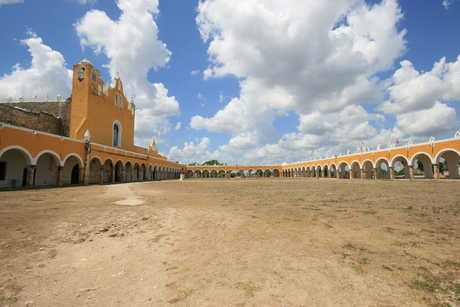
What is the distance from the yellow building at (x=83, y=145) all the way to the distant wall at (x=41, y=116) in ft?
1.00

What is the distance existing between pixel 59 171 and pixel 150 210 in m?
14.8

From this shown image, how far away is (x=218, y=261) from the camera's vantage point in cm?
323

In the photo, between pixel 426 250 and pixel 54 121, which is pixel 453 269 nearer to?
pixel 426 250

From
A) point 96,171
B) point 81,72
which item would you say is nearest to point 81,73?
point 81,72

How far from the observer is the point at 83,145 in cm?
1948

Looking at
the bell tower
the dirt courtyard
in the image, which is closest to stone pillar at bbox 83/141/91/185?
the bell tower

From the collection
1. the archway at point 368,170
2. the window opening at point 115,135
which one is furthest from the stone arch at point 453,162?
the window opening at point 115,135

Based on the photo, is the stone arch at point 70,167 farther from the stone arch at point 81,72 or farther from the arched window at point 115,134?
the stone arch at point 81,72

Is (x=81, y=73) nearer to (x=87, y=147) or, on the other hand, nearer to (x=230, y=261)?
(x=87, y=147)

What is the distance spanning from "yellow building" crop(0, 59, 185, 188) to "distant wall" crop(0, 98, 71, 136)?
306 millimetres

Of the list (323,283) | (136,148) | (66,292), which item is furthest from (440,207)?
(136,148)

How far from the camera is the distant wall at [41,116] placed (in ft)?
57.5

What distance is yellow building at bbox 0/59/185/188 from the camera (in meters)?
14.8

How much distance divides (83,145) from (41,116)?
6079 millimetres
